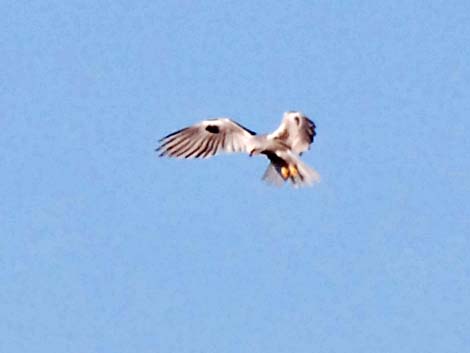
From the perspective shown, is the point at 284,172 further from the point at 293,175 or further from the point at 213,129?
the point at 213,129

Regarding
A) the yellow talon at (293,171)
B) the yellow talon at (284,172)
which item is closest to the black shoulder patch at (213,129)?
the yellow talon at (284,172)

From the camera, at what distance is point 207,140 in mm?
29781

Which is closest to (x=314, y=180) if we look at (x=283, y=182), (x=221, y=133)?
(x=283, y=182)

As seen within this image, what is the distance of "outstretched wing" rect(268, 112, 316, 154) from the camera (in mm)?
→ 29219

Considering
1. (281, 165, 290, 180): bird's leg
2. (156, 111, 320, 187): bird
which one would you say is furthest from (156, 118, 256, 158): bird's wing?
(281, 165, 290, 180): bird's leg

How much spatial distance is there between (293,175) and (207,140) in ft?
7.61

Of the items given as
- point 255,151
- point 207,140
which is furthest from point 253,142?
point 207,140

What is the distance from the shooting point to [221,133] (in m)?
29.8

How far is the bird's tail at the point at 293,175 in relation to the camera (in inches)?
1093

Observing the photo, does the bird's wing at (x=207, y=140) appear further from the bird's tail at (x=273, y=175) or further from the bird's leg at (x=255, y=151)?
the bird's tail at (x=273, y=175)

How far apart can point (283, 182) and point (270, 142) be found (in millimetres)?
926

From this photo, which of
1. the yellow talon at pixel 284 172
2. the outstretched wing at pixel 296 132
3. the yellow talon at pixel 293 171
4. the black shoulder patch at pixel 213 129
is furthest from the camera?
the black shoulder patch at pixel 213 129

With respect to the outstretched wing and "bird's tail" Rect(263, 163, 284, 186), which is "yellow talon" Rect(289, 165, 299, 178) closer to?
"bird's tail" Rect(263, 163, 284, 186)

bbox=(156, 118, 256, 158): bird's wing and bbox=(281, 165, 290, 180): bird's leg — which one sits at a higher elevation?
bbox=(156, 118, 256, 158): bird's wing
